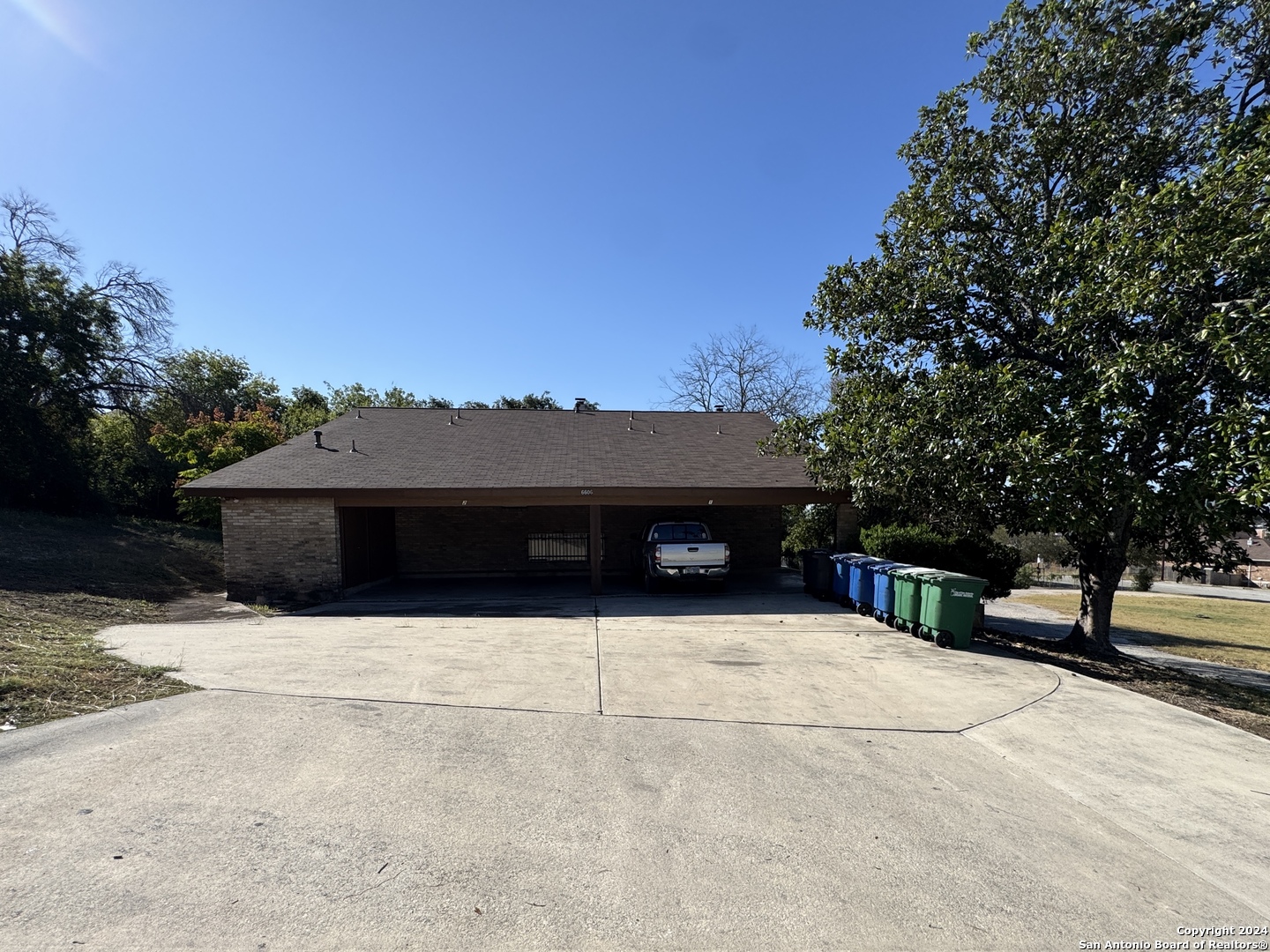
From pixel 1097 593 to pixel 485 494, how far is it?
11426 millimetres

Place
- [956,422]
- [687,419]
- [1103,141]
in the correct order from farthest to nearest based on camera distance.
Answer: [687,419] < [1103,141] < [956,422]

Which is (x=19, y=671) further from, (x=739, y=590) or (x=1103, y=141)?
(x=1103, y=141)

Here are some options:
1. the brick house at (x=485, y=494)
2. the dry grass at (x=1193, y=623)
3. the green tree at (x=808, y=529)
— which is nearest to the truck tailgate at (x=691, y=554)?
the brick house at (x=485, y=494)

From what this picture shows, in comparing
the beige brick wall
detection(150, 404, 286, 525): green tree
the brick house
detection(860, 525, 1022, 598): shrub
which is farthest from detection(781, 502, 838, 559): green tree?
detection(150, 404, 286, 525): green tree

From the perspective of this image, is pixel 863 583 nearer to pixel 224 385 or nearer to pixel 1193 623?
pixel 1193 623

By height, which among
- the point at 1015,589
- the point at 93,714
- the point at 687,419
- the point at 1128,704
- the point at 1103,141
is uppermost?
the point at 1103,141

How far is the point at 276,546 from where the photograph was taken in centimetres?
1317

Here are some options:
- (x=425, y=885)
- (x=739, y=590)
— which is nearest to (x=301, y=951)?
(x=425, y=885)

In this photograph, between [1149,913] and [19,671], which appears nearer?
[1149,913]

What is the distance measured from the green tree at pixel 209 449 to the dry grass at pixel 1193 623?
81.3ft

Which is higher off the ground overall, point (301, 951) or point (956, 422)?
point (956, 422)

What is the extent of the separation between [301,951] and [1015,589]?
3198 cm

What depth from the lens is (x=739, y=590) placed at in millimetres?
14664

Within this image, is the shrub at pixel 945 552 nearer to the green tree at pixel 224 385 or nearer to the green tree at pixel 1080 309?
the green tree at pixel 1080 309
